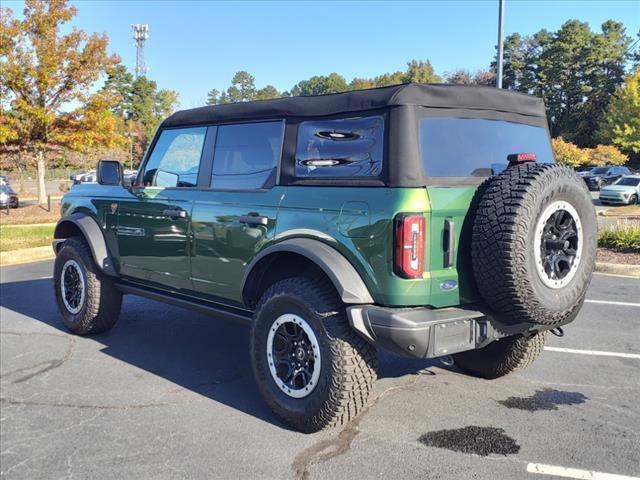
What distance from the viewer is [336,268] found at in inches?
128

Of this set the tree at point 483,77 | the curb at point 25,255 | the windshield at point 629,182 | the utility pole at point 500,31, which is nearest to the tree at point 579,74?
the tree at point 483,77

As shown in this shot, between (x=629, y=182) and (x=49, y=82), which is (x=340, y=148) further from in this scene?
(x=629, y=182)

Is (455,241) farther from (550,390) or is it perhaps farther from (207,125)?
(207,125)

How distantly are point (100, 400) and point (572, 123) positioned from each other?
6751cm

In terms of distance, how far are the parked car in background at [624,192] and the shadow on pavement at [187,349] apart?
23.7m

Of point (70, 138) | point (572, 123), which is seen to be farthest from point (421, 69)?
point (70, 138)

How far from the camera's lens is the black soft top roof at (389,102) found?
10.8 feet

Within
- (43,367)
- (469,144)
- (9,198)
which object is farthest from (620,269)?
(9,198)

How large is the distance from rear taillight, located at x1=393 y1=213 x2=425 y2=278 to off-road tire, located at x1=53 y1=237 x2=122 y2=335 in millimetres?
3379

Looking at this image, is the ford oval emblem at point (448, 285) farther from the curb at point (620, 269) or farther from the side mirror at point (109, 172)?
the curb at point (620, 269)

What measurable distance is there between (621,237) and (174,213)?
9.29m

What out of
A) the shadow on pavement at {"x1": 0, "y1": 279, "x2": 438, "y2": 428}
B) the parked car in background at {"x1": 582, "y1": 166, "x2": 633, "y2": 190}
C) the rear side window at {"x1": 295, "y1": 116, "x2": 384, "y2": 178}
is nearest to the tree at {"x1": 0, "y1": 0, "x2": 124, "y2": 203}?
the shadow on pavement at {"x1": 0, "y1": 279, "x2": 438, "y2": 428}

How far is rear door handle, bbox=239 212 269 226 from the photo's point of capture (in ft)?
12.4

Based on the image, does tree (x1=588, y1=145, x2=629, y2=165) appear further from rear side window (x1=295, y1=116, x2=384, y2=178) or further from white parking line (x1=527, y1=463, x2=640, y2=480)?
white parking line (x1=527, y1=463, x2=640, y2=480)
